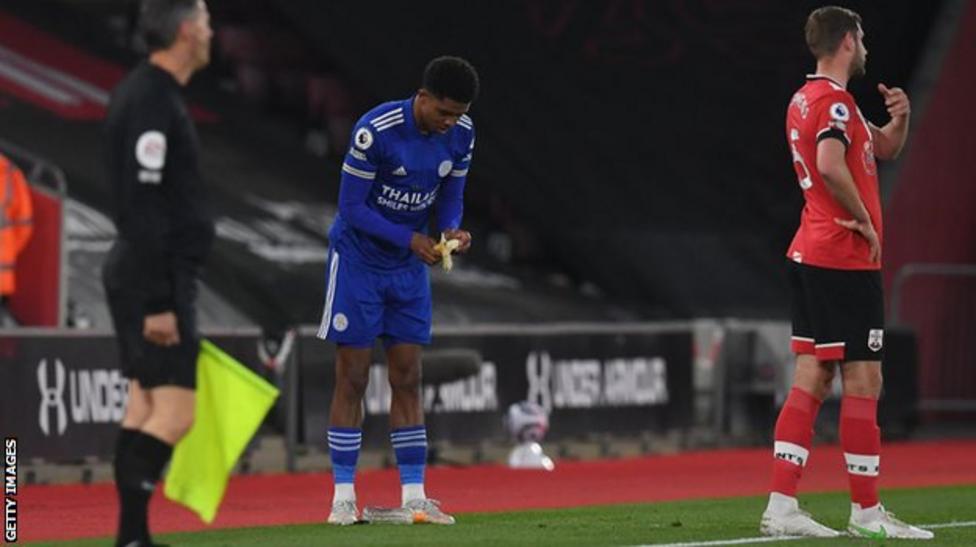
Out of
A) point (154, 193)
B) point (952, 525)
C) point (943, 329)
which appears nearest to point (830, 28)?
point (952, 525)

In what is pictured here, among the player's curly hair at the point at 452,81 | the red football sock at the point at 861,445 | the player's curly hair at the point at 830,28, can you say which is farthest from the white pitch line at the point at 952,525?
the player's curly hair at the point at 452,81

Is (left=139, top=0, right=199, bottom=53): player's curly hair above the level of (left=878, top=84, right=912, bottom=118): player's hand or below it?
below

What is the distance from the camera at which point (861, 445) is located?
10508 millimetres

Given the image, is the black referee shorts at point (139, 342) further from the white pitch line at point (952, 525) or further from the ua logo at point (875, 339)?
the white pitch line at point (952, 525)

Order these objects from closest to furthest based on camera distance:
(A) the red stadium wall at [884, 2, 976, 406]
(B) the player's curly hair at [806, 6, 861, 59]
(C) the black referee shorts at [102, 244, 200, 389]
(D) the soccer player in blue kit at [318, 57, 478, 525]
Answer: (C) the black referee shorts at [102, 244, 200, 389] → (B) the player's curly hair at [806, 6, 861, 59] → (D) the soccer player in blue kit at [318, 57, 478, 525] → (A) the red stadium wall at [884, 2, 976, 406]

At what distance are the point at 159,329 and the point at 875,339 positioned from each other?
11.7 ft

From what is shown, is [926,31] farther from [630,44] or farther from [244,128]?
[244,128]

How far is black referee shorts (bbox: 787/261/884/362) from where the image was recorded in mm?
10391

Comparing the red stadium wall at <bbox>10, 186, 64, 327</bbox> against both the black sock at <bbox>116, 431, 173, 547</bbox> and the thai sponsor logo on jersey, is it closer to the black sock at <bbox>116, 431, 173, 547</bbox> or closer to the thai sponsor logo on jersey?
the thai sponsor logo on jersey

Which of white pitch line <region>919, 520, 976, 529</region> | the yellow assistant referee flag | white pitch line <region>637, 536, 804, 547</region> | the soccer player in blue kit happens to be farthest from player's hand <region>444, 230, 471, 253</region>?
white pitch line <region>919, 520, 976, 529</region>

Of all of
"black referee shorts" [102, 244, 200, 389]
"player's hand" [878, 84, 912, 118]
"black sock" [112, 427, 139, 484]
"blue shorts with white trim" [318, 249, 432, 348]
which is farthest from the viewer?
"blue shorts with white trim" [318, 249, 432, 348]

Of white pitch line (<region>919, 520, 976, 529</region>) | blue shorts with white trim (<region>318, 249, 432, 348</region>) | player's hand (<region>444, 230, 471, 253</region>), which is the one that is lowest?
white pitch line (<region>919, 520, 976, 529</region>)

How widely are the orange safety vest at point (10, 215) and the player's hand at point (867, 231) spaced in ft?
31.1

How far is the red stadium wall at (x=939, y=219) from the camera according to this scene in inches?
963
